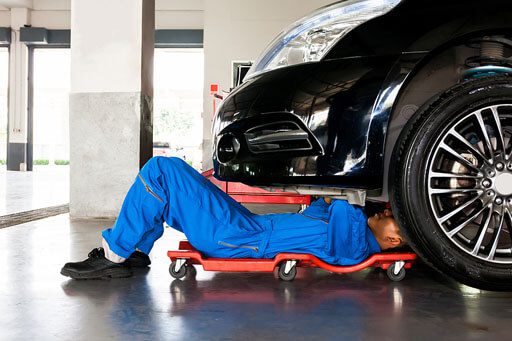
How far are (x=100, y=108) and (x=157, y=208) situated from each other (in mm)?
2917

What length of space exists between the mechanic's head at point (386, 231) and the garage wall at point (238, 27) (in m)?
8.54

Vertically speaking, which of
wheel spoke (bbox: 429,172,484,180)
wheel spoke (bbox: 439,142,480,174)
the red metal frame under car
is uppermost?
wheel spoke (bbox: 439,142,480,174)

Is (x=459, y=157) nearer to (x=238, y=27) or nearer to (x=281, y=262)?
(x=281, y=262)

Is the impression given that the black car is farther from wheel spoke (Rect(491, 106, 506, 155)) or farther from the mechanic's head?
the mechanic's head

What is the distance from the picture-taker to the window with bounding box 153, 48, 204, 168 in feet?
67.2

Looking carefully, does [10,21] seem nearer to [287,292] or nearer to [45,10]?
[45,10]

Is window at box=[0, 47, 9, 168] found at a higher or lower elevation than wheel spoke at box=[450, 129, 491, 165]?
higher

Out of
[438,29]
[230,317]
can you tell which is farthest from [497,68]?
[230,317]

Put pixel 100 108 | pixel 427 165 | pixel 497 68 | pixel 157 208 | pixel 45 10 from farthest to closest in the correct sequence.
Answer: pixel 45 10 < pixel 100 108 < pixel 157 208 < pixel 497 68 < pixel 427 165

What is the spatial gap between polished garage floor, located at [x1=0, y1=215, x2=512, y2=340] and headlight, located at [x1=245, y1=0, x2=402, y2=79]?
99 cm

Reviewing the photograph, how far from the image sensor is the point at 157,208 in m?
2.40

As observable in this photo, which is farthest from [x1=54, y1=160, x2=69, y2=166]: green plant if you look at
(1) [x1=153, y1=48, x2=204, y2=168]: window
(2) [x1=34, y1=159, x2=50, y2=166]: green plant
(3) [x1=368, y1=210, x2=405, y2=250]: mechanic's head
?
(3) [x1=368, y1=210, x2=405, y2=250]: mechanic's head

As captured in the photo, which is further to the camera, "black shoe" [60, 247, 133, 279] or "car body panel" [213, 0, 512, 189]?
"black shoe" [60, 247, 133, 279]

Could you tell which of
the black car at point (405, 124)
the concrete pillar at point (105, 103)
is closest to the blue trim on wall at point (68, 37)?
the concrete pillar at point (105, 103)
